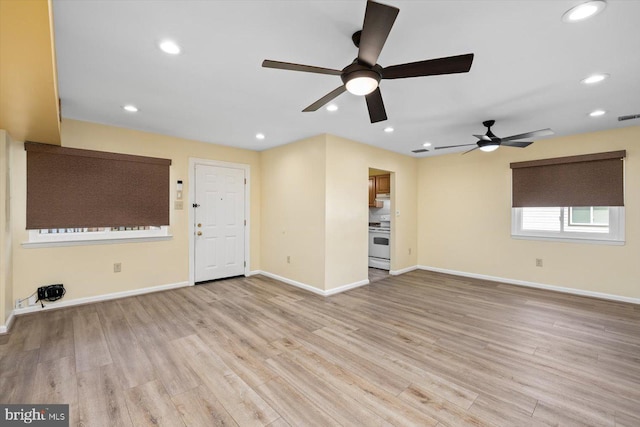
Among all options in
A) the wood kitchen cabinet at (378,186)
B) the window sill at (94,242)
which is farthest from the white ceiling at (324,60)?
the wood kitchen cabinet at (378,186)

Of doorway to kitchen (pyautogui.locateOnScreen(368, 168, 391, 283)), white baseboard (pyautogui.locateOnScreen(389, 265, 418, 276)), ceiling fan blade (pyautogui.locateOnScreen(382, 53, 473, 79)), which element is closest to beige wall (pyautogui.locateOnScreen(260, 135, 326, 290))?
doorway to kitchen (pyautogui.locateOnScreen(368, 168, 391, 283))

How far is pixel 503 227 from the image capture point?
5.09 metres

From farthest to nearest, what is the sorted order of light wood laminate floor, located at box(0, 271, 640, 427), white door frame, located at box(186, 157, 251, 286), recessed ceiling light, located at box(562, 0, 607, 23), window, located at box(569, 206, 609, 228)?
1. white door frame, located at box(186, 157, 251, 286)
2. window, located at box(569, 206, 609, 228)
3. light wood laminate floor, located at box(0, 271, 640, 427)
4. recessed ceiling light, located at box(562, 0, 607, 23)

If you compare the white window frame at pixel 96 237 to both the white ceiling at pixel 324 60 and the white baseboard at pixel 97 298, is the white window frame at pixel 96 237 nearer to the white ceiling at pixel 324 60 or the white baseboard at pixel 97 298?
the white baseboard at pixel 97 298

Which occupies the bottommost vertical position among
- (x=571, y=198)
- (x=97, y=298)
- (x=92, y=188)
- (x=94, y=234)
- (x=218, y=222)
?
(x=97, y=298)

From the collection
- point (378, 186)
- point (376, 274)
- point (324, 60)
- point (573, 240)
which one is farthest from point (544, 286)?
point (324, 60)

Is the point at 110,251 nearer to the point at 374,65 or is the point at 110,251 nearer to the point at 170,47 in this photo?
the point at 170,47

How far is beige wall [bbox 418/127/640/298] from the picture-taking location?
3.99m

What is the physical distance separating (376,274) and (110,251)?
460cm

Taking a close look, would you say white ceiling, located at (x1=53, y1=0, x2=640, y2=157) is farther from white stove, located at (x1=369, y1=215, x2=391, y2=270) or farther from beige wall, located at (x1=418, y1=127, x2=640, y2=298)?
white stove, located at (x1=369, y1=215, x2=391, y2=270)

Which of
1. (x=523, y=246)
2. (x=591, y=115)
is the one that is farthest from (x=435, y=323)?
(x=591, y=115)

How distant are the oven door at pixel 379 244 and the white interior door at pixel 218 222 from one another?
2.85 m

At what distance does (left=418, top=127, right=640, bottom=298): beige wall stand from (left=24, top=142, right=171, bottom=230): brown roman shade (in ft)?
17.3

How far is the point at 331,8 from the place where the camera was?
1.67 metres
